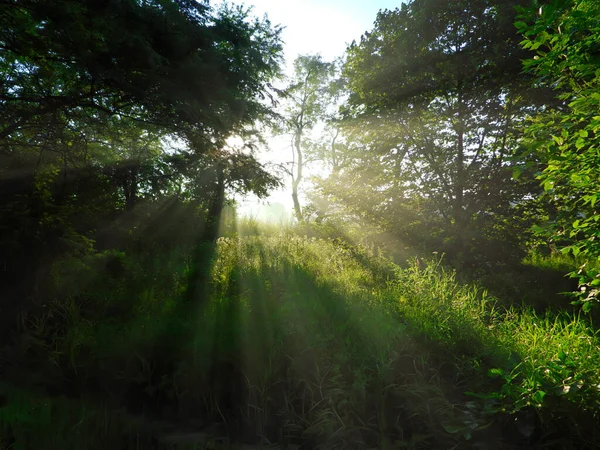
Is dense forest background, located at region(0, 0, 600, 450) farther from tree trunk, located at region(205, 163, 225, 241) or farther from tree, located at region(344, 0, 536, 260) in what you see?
tree trunk, located at region(205, 163, 225, 241)

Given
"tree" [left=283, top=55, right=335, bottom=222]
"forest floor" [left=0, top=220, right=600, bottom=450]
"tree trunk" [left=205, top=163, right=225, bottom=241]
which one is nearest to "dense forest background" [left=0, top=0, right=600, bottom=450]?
"forest floor" [left=0, top=220, right=600, bottom=450]

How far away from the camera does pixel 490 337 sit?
11.2 ft

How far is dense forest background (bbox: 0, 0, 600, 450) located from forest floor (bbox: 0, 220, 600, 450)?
0.9 inches

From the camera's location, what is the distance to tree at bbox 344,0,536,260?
6832mm

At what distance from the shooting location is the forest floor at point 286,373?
2.37 metres

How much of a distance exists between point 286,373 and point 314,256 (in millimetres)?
3770

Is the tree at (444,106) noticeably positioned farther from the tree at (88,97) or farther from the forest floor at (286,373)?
the forest floor at (286,373)

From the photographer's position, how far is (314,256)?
6.77 meters

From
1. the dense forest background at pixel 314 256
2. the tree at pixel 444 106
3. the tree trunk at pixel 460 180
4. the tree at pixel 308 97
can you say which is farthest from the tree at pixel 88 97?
the tree at pixel 308 97

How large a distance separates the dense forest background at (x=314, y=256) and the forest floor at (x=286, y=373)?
24 mm

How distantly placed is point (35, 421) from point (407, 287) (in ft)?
14.4

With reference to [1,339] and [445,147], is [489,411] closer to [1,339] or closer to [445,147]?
[1,339]

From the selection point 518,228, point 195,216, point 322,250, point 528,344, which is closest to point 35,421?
point 528,344

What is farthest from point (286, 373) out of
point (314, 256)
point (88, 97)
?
point (88, 97)
